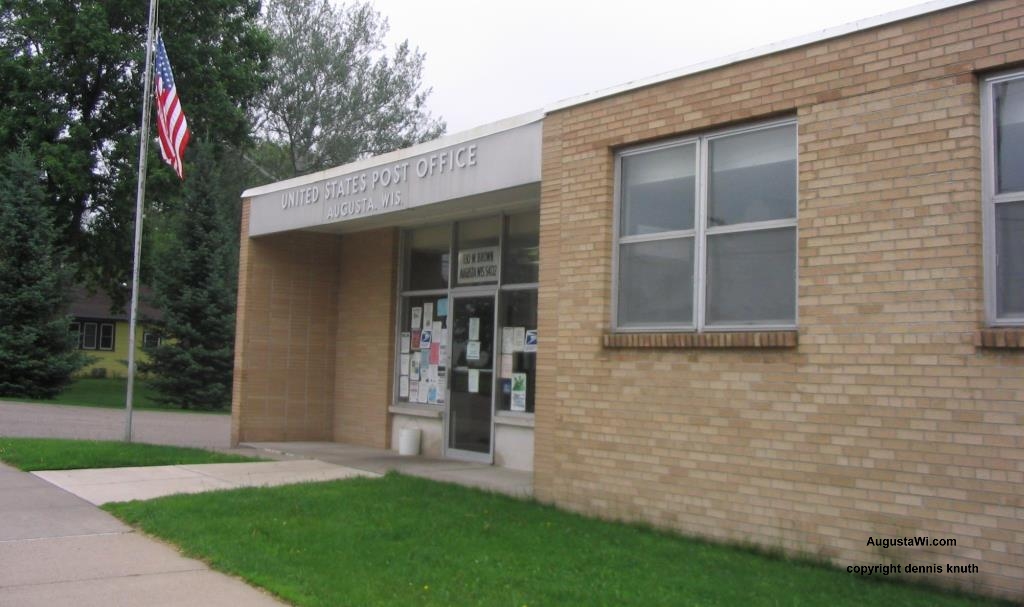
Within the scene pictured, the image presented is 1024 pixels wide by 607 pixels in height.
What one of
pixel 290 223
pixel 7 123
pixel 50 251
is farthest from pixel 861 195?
pixel 7 123

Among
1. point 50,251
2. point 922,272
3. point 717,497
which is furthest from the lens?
point 50,251

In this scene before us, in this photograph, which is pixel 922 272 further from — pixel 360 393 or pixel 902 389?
pixel 360 393

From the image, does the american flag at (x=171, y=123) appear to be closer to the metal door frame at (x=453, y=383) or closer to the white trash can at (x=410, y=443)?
the metal door frame at (x=453, y=383)

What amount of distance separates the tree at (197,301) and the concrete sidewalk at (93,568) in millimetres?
21188

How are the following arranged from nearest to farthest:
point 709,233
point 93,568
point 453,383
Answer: point 93,568 < point 709,233 < point 453,383

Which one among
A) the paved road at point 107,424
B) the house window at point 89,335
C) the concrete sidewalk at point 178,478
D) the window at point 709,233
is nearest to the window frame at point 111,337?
the house window at point 89,335

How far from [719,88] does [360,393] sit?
8806mm

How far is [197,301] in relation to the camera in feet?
97.0

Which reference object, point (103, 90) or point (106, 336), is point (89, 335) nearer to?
point (106, 336)

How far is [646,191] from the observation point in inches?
355

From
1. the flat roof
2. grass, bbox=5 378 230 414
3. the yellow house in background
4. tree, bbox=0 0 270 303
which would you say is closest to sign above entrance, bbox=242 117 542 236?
the flat roof

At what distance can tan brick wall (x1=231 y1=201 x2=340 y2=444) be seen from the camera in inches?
585

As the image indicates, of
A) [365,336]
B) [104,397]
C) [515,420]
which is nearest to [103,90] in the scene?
[104,397]

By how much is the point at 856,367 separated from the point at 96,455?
981 centimetres
